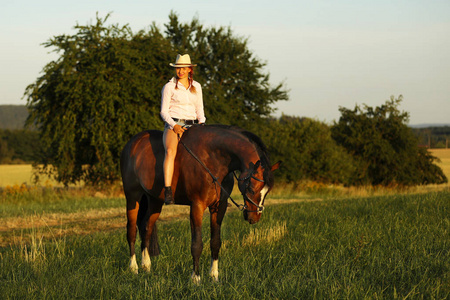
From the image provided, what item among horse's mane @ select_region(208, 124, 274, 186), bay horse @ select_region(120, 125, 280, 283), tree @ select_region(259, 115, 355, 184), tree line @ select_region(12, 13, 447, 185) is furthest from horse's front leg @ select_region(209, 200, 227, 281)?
tree @ select_region(259, 115, 355, 184)

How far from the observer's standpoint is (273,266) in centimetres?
702

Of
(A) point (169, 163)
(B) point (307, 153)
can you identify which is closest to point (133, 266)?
(A) point (169, 163)

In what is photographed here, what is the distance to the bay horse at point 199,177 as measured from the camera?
6051 millimetres

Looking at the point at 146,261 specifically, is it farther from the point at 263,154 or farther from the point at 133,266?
the point at 263,154

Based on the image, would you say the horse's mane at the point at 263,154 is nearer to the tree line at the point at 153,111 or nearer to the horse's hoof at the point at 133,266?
the horse's hoof at the point at 133,266

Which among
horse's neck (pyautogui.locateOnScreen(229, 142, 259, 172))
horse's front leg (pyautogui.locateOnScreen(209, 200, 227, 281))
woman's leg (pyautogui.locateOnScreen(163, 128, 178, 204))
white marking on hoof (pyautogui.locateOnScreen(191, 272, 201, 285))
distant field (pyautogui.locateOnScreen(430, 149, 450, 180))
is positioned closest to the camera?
horse's neck (pyautogui.locateOnScreen(229, 142, 259, 172))

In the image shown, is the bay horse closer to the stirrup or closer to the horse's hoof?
the horse's hoof

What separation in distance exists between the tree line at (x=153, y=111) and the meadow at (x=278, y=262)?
379 inches

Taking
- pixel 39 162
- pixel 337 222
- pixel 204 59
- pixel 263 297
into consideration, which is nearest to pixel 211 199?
pixel 263 297

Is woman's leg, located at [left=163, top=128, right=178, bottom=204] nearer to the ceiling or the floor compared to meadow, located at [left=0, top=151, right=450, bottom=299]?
nearer to the ceiling

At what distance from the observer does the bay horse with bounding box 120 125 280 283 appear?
19.9 feet

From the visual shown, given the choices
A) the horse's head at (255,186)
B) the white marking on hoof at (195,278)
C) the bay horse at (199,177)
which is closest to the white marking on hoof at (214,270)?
the bay horse at (199,177)

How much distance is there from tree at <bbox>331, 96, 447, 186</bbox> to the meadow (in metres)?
23.8

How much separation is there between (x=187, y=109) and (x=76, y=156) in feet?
52.2
